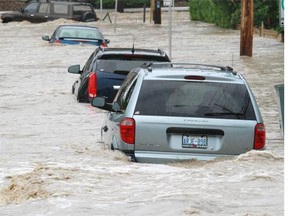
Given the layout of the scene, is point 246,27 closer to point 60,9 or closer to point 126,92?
point 60,9

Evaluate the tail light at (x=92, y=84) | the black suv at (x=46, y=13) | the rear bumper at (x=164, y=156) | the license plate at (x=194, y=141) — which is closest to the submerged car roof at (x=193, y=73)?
the license plate at (x=194, y=141)

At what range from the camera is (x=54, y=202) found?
9.53m

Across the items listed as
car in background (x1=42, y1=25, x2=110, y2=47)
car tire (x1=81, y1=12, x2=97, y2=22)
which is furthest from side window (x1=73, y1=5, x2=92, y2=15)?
car in background (x1=42, y1=25, x2=110, y2=47)

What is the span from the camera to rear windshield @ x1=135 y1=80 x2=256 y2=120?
1157 centimetres

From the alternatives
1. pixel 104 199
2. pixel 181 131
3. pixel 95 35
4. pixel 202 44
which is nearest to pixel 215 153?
pixel 181 131

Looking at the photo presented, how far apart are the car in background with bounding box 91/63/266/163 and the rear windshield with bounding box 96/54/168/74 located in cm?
672

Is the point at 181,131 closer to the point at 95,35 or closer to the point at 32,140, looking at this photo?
the point at 32,140

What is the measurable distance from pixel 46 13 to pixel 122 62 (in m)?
40.2

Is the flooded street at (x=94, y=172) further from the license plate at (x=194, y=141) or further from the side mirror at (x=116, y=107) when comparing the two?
the side mirror at (x=116, y=107)

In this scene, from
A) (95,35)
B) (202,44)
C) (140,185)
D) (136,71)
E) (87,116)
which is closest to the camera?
(140,185)

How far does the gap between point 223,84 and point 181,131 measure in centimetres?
74

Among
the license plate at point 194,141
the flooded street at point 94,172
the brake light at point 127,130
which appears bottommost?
the flooded street at point 94,172

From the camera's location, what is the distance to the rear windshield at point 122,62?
18.6 m

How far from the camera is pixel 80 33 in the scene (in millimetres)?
38281
